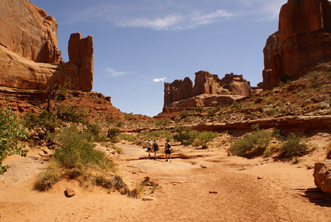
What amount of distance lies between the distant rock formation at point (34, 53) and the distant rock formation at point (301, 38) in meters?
32.2

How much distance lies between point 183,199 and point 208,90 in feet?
250

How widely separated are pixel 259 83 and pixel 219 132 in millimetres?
88973

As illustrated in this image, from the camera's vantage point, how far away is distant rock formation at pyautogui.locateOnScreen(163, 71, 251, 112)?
69688mm

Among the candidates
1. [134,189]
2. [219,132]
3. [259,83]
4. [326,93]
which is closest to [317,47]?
[326,93]

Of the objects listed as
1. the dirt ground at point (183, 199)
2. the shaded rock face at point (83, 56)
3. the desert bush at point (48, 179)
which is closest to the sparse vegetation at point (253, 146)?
the dirt ground at point (183, 199)

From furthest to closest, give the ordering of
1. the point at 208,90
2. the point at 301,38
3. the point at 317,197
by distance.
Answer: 1. the point at 208,90
2. the point at 301,38
3. the point at 317,197

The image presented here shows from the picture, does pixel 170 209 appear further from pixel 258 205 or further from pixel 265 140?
pixel 265 140

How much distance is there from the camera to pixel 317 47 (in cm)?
3133

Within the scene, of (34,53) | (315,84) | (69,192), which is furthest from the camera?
(34,53)

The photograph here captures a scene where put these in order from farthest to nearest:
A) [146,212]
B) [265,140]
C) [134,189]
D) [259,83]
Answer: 1. [259,83]
2. [265,140]
3. [134,189]
4. [146,212]

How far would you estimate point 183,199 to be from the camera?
242 inches

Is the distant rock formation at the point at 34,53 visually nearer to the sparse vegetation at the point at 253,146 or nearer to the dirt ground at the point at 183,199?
the sparse vegetation at the point at 253,146

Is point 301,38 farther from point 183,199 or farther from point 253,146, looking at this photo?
A: point 183,199

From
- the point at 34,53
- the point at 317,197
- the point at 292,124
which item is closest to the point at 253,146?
the point at 292,124
